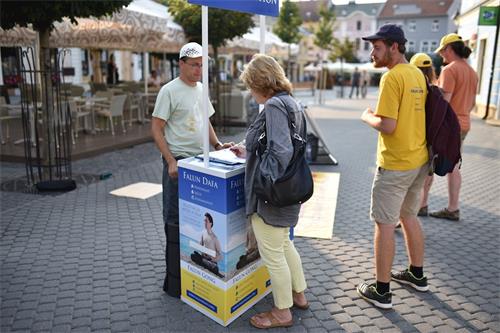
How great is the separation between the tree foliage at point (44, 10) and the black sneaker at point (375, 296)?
16.5 feet

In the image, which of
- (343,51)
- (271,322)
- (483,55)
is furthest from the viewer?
(343,51)

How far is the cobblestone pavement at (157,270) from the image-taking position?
3074mm

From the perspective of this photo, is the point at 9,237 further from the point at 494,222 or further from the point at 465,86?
the point at 494,222

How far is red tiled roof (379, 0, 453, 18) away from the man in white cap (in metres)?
61.5

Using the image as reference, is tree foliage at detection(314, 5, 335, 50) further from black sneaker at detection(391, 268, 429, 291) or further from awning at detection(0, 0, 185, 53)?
black sneaker at detection(391, 268, 429, 291)

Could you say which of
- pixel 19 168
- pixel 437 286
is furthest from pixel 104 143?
pixel 437 286

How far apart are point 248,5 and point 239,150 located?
3.16ft

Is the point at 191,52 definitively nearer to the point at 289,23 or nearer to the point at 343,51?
the point at 289,23

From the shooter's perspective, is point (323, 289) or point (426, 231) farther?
point (426, 231)

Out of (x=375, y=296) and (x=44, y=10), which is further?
(x=44, y=10)

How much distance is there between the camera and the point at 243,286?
3.09 meters

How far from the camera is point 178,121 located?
338 cm

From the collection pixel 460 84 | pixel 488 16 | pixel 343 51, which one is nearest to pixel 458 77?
pixel 460 84

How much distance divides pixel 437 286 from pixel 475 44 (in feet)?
56.1
